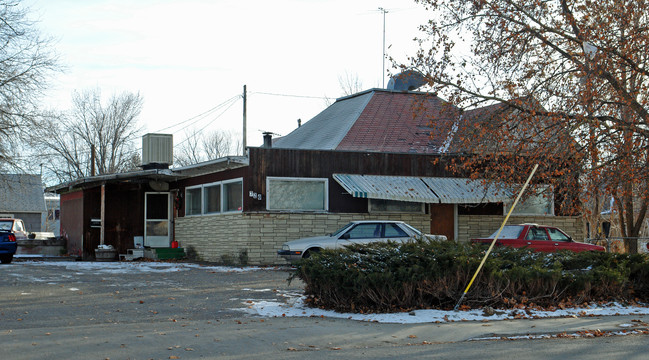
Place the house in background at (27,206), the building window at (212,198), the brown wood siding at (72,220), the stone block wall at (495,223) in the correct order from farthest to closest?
the house in background at (27,206) < the brown wood siding at (72,220) < the stone block wall at (495,223) < the building window at (212,198)

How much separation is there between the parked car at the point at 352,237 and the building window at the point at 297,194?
3000 mm

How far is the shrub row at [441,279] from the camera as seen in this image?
37.3 feet

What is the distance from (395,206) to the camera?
2327cm

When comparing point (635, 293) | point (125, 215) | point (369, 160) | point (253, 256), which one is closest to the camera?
point (635, 293)

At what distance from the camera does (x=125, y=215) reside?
26.2m

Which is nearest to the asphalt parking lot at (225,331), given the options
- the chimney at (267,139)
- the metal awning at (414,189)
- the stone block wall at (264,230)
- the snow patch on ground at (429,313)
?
the snow patch on ground at (429,313)

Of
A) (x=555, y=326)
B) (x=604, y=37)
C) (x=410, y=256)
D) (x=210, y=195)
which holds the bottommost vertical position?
(x=555, y=326)

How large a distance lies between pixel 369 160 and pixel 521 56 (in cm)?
816

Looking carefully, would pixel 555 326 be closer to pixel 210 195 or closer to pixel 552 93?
pixel 552 93

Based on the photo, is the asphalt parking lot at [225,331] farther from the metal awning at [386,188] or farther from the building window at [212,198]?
the building window at [212,198]

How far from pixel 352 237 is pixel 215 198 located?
667 centimetres

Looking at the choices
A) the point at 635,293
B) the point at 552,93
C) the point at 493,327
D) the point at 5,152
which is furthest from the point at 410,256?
the point at 5,152

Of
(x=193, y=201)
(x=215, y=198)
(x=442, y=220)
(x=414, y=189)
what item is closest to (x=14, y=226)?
(x=193, y=201)

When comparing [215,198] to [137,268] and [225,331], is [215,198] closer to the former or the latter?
[137,268]
